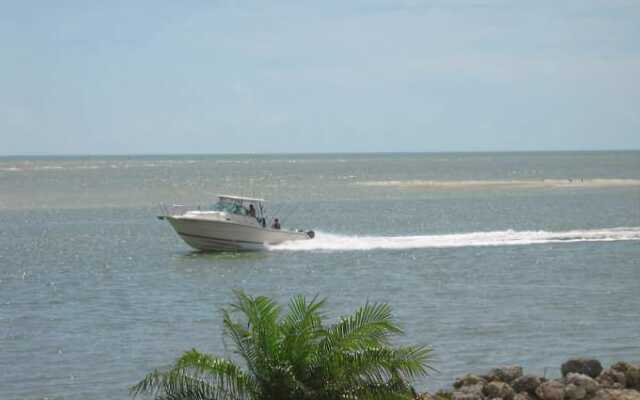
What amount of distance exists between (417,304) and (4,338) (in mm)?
10327

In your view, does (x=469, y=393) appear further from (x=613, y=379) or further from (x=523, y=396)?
(x=613, y=379)

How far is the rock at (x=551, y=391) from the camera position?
54.6 feet

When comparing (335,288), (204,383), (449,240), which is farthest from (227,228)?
(204,383)

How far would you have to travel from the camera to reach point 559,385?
16.8 meters

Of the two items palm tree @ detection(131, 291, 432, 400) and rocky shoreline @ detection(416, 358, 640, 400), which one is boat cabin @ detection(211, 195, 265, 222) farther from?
palm tree @ detection(131, 291, 432, 400)

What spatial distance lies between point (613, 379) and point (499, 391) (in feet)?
7.16

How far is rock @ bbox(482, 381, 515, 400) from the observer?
16875 mm

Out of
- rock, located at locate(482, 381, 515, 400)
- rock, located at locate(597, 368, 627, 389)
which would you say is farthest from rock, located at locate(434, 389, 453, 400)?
rock, located at locate(597, 368, 627, 389)

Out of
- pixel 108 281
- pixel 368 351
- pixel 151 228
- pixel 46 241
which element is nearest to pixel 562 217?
pixel 151 228

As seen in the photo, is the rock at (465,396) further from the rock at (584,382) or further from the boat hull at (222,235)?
the boat hull at (222,235)

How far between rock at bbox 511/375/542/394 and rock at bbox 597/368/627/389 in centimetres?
110

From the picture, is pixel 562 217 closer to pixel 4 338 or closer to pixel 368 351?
pixel 4 338

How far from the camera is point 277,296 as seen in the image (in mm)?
31891

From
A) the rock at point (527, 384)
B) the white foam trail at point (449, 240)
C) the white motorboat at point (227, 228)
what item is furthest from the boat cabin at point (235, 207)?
the rock at point (527, 384)
